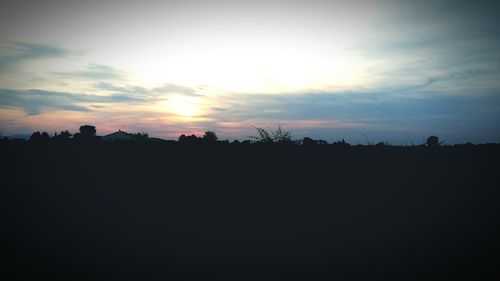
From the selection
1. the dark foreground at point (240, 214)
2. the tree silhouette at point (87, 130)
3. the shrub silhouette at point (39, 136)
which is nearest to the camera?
the dark foreground at point (240, 214)

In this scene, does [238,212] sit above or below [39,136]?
below

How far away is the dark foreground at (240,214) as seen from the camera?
5215 millimetres

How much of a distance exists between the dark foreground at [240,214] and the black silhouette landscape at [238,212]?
0.07 ft

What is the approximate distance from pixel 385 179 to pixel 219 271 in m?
4.41

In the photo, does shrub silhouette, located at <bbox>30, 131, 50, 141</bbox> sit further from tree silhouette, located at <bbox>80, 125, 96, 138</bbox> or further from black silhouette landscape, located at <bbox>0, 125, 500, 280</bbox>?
tree silhouette, located at <bbox>80, 125, 96, 138</bbox>

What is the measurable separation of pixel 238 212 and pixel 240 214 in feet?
0.19

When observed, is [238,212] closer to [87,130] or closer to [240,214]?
[240,214]

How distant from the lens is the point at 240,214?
20.4ft

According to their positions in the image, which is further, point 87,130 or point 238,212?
point 87,130

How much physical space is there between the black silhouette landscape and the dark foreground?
22 millimetres

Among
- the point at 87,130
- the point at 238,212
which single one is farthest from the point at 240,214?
the point at 87,130

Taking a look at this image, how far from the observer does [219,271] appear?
5.18 m

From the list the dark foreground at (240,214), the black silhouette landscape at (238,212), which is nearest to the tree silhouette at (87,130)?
the black silhouette landscape at (238,212)

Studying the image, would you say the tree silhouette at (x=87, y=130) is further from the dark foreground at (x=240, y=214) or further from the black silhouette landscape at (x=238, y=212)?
the dark foreground at (x=240, y=214)
